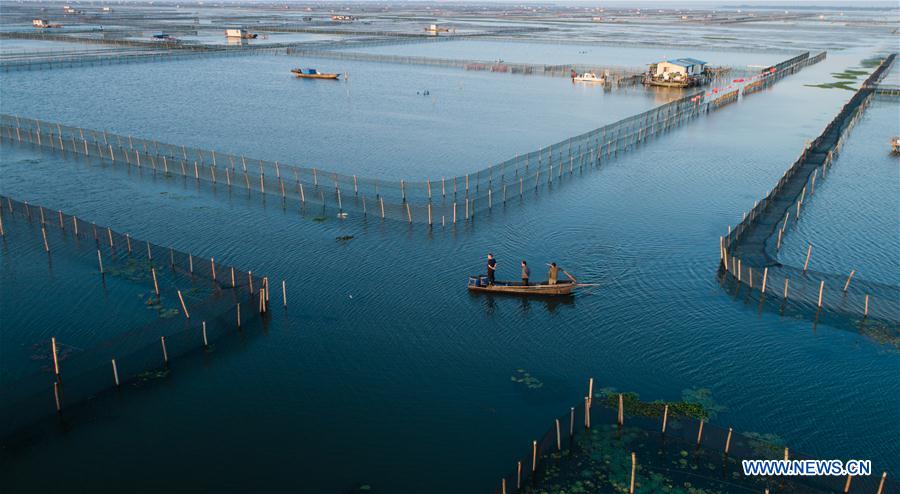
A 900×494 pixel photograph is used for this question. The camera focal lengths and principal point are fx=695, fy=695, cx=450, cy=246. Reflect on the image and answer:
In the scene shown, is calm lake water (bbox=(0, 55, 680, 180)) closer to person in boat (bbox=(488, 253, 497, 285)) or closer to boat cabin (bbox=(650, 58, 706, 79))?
boat cabin (bbox=(650, 58, 706, 79))

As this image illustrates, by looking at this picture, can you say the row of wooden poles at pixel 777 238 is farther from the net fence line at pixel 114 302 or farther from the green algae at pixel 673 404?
the net fence line at pixel 114 302

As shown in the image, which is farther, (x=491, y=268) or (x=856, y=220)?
(x=856, y=220)

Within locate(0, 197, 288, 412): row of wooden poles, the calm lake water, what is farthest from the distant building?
locate(0, 197, 288, 412): row of wooden poles

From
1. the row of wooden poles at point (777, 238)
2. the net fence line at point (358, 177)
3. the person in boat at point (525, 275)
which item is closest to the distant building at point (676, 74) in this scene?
the net fence line at point (358, 177)

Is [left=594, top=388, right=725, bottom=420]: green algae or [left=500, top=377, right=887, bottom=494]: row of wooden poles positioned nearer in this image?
[left=500, top=377, right=887, bottom=494]: row of wooden poles

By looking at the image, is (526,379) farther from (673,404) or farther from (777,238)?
(777,238)

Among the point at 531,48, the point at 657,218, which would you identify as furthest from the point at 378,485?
the point at 531,48

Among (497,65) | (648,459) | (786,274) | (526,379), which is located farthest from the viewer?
(497,65)

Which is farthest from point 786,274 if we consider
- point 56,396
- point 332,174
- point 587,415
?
point 56,396

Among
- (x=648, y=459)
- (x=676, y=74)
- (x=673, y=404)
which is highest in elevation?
(x=676, y=74)
